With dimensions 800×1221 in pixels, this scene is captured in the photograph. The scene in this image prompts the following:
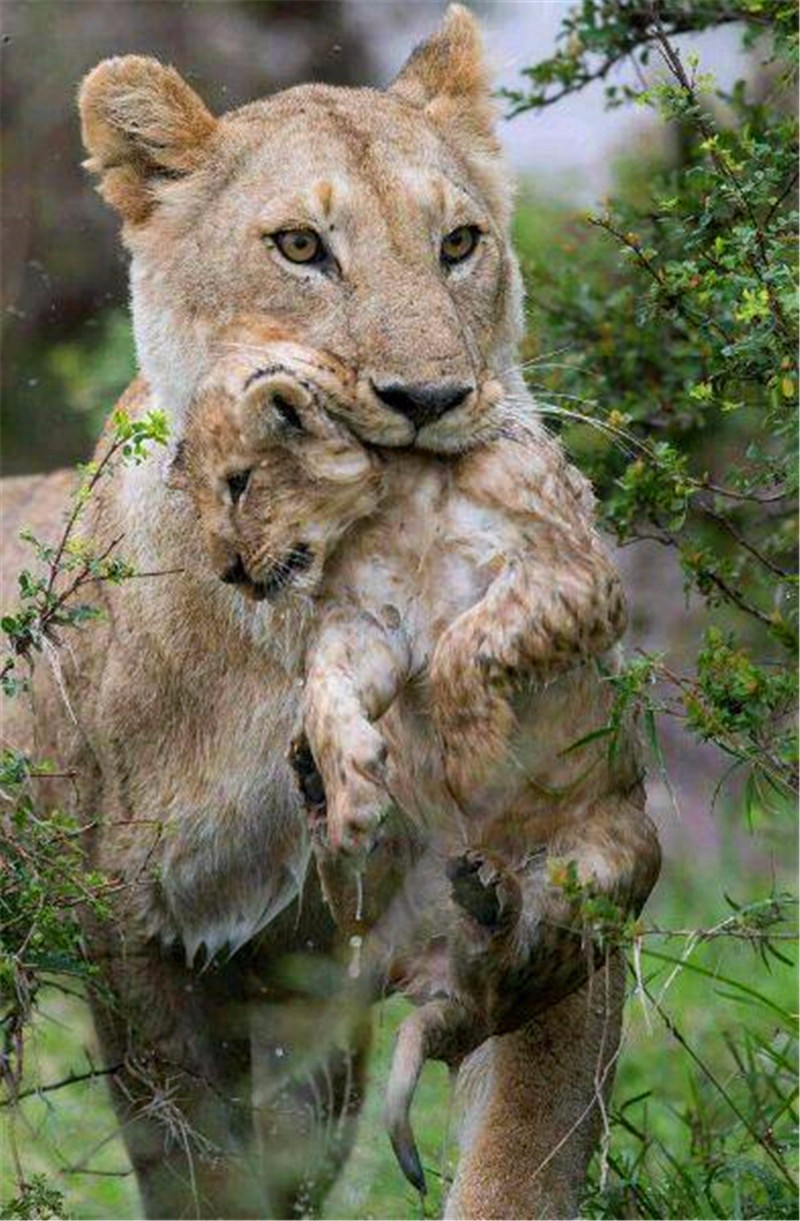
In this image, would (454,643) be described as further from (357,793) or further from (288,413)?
(288,413)

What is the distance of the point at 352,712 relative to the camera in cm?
349

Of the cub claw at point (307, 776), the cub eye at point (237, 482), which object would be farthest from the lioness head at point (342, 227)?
the cub claw at point (307, 776)

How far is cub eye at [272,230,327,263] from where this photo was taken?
4344mm

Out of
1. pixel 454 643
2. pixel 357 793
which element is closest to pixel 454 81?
pixel 454 643

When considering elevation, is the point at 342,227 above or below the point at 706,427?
below

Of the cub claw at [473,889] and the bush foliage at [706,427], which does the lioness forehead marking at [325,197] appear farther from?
the cub claw at [473,889]

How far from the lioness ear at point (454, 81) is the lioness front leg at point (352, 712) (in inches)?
60.5

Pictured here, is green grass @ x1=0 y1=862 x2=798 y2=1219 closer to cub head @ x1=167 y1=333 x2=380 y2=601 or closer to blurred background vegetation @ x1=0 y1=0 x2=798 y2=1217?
blurred background vegetation @ x1=0 y1=0 x2=798 y2=1217

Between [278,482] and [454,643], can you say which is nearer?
[454,643]

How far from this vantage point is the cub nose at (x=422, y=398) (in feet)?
12.5

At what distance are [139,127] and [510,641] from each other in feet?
5.53

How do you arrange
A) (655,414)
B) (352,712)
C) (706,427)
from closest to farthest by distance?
(352,712) < (655,414) < (706,427)

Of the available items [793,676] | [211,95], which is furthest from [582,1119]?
[211,95]

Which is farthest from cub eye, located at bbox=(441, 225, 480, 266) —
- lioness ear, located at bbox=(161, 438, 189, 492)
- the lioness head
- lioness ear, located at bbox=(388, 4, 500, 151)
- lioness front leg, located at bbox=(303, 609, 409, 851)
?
lioness front leg, located at bbox=(303, 609, 409, 851)
